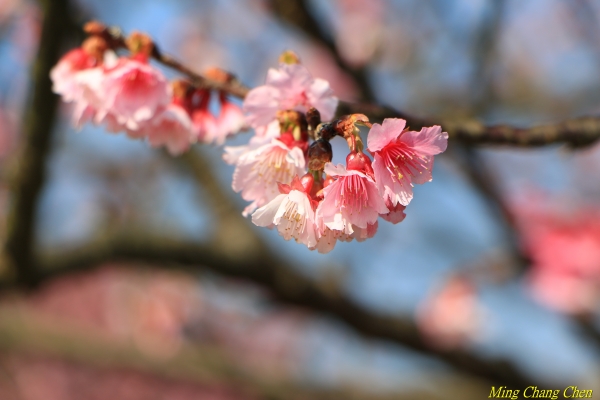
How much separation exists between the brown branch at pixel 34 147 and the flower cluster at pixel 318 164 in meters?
1.19

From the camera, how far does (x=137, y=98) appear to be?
96cm

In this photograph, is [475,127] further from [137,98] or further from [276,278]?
[276,278]

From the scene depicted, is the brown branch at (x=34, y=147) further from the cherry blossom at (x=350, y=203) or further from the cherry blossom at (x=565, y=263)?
the cherry blossom at (x=565, y=263)

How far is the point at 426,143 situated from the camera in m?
0.72

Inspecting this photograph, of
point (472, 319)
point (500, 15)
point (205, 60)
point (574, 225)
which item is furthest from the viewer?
point (205, 60)

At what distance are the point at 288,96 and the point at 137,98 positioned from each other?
0.35 m

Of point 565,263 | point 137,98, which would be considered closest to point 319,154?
point 137,98

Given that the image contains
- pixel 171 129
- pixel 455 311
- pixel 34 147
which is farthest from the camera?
pixel 455 311

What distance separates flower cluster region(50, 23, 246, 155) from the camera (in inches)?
37.7

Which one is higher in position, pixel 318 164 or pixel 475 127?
pixel 475 127

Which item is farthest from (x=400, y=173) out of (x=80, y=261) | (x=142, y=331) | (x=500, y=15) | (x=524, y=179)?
(x=142, y=331)

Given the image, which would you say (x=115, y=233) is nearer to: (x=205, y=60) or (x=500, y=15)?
(x=500, y=15)

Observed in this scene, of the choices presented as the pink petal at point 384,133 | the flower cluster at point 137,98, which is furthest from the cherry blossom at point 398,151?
the flower cluster at point 137,98

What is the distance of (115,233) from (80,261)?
0.82 ft
